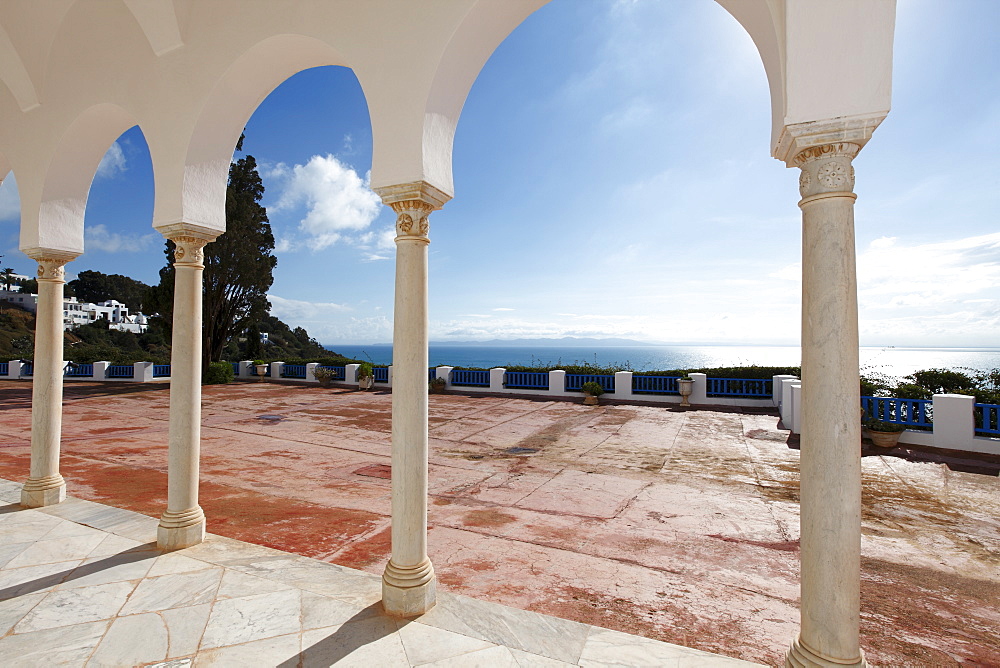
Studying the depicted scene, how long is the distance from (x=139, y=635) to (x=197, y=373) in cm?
244


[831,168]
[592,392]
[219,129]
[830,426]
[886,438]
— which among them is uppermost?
[219,129]

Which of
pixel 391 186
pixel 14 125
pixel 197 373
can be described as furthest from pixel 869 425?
pixel 14 125

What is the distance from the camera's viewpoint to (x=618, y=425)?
12250mm

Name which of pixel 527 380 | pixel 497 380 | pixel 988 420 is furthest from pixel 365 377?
pixel 988 420

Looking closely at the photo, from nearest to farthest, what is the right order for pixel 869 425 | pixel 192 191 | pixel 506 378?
pixel 192 191
pixel 869 425
pixel 506 378

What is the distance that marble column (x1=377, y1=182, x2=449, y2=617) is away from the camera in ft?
11.5

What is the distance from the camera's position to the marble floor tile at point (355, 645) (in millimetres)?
2887

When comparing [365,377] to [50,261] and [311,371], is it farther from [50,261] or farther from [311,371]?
[50,261]

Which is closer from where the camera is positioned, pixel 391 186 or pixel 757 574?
pixel 391 186

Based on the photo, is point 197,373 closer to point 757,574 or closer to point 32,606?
point 32,606

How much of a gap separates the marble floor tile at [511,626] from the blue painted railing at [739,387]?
14025mm

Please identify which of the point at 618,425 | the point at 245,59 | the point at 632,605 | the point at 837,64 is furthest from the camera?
the point at 618,425

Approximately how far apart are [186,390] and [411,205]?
10.3ft

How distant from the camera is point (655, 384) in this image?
16.6 meters
